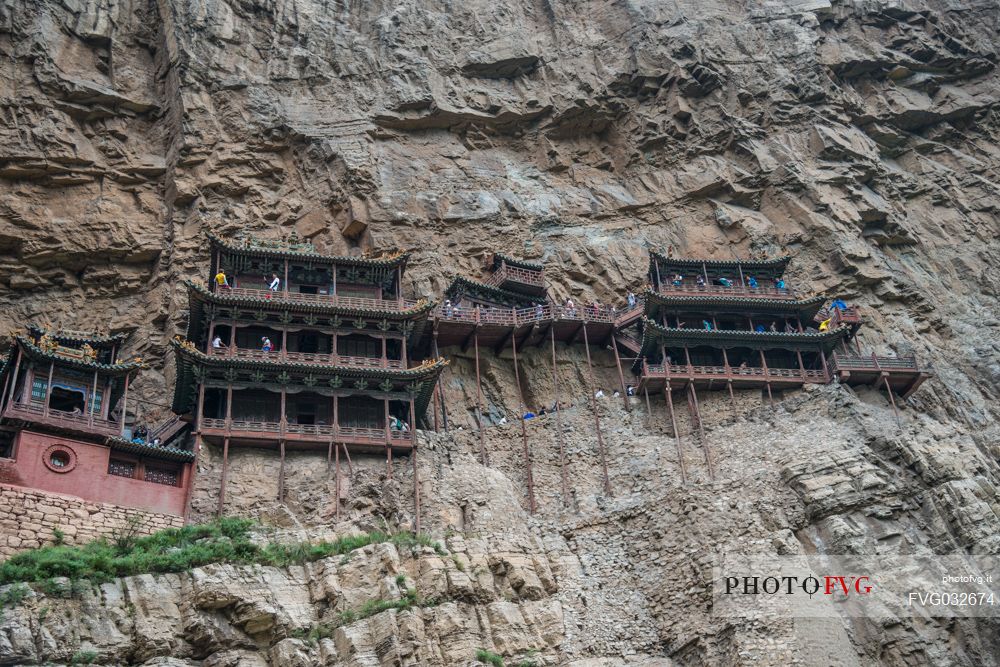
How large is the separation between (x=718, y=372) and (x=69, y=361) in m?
25.0

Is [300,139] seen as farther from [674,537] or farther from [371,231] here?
[674,537]

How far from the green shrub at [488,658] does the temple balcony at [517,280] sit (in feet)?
73.2

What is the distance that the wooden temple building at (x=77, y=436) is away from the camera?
3153cm

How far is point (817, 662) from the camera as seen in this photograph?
2856 cm

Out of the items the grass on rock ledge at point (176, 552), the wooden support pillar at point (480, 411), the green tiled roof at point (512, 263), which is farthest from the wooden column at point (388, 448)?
the green tiled roof at point (512, 263)

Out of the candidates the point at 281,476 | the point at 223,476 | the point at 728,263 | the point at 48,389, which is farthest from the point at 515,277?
the point at 48,389

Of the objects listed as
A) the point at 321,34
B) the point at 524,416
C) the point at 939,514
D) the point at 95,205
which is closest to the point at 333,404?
the point at 524,416

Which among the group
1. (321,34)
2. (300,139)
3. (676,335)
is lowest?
(676,335)

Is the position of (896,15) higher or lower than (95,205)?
higher

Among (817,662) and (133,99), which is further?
(133,99)

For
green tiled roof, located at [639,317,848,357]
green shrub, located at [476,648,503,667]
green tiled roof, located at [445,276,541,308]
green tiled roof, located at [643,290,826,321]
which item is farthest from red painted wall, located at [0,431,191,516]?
green tiled roof, located at [643,290,826,321]

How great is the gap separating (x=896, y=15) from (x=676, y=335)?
31876mm

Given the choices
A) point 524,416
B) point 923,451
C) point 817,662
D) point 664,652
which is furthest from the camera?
point 524,416

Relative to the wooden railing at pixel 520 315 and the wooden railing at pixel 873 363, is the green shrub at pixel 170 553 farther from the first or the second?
the wooden railing at pixel 873 363
